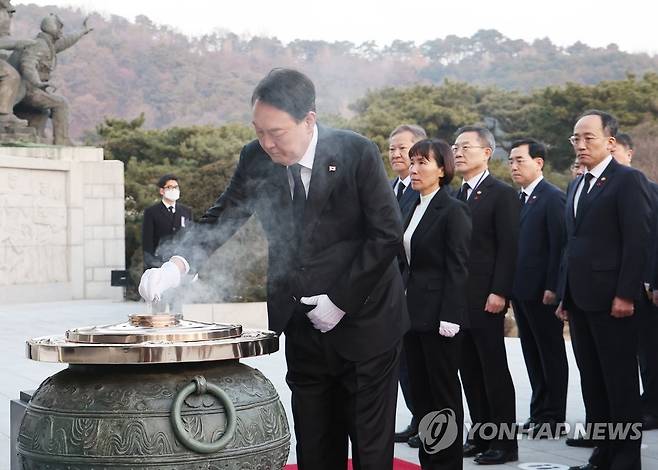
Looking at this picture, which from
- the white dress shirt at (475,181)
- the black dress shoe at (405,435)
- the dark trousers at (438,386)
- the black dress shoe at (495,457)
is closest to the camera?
the dark trousers at (438,386)

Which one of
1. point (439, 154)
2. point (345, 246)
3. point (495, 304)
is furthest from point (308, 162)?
point (495, 304)

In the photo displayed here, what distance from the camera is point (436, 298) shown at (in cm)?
459

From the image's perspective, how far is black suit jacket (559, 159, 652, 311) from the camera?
14.8 ft

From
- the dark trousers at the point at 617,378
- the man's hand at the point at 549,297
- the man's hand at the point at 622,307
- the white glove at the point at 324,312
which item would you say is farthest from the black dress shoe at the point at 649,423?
the white glove at the point at 324,312

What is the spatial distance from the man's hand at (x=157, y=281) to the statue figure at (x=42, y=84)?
14.5m

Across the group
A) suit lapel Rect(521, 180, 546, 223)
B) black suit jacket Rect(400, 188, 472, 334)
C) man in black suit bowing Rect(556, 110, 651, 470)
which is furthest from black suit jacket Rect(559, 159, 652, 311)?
suit lapel Rect(521, 180, 546, 223)

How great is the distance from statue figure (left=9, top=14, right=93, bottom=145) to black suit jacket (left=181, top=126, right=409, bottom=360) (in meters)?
14.5

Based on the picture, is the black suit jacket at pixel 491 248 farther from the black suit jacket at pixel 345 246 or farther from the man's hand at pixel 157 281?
the man's hand at pixel 157 281

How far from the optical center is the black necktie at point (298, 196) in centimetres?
339

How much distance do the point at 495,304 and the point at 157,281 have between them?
2.38m

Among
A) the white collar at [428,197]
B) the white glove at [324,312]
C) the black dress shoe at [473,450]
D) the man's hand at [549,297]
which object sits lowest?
the black dress shoe at [473,450]

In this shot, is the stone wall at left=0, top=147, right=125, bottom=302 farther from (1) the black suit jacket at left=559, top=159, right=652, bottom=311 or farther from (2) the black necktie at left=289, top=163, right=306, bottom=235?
(2) the black necktie at left=289, top=163, right=306, bottom=235

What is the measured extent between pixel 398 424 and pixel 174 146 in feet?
61.9

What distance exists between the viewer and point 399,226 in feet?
11.0
